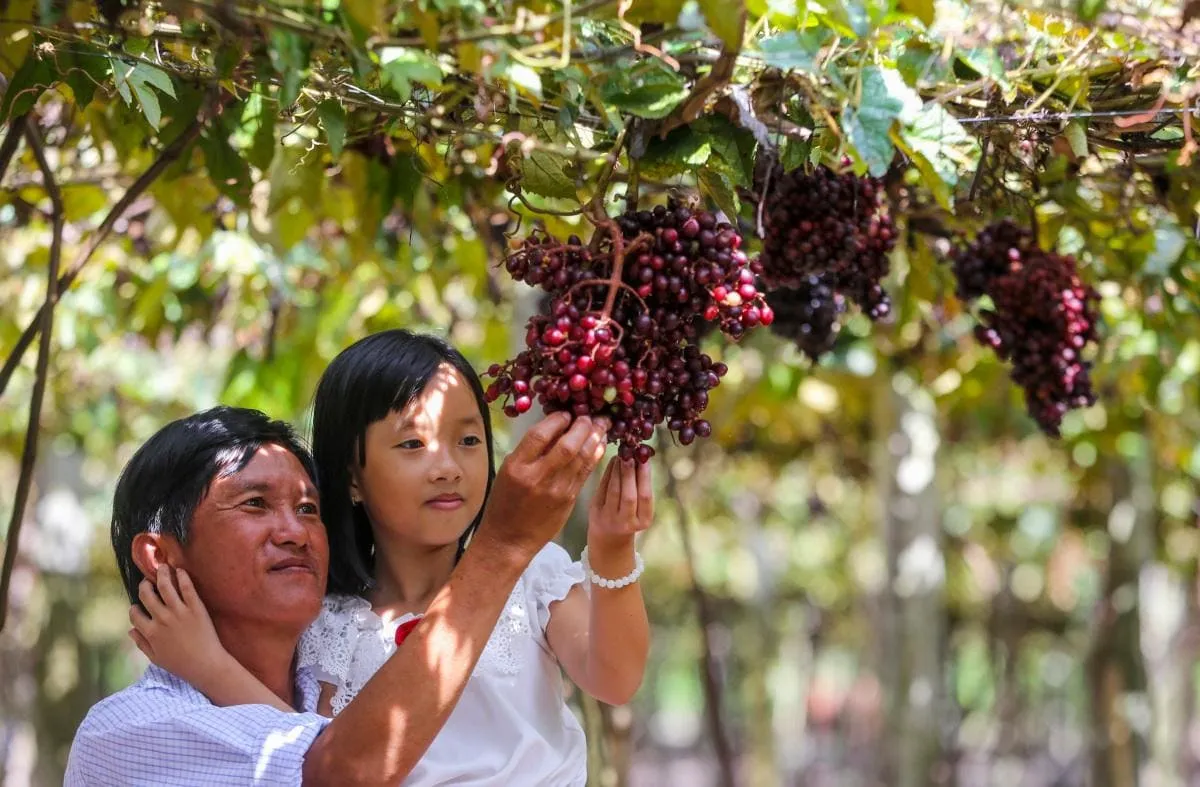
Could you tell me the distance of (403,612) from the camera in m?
2.28

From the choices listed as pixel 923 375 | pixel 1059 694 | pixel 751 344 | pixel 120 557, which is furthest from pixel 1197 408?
pixel 1059 694

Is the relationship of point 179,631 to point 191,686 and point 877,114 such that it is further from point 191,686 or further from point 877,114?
point 877,114

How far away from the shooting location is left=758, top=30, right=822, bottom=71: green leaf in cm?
167

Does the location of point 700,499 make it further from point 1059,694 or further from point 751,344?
point 1059,694

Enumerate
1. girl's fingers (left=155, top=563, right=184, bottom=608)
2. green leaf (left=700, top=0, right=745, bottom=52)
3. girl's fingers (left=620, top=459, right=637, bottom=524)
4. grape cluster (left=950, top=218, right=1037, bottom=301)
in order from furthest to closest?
grape cluster (left=950, top=218, right=1037, bottom=301)
girl's fingers (left=155, top=563, right=184, bottom=608)
girl's fingers (left=620, top=459, right=637, bottom=524)
green leaf (left=700, top=0, right=745, bottom=52)

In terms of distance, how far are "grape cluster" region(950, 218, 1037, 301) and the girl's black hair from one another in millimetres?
1055

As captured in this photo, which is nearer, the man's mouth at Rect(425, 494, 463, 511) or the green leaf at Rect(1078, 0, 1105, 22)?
the green leaf at Rect(1078, 0, 1105, 22)

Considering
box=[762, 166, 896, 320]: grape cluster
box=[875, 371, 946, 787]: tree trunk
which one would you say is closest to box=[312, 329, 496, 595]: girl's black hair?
box=[762, 166, 896, 320]: grape cluster

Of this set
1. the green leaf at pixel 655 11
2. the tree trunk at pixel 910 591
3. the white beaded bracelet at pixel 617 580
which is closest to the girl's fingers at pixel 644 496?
the white beaded bracelet at pixel 617 580

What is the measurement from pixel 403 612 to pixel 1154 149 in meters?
1.44

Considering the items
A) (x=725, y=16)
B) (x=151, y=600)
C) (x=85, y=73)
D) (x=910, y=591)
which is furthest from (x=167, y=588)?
(x=910, y=591)

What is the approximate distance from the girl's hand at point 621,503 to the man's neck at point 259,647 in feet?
1.76

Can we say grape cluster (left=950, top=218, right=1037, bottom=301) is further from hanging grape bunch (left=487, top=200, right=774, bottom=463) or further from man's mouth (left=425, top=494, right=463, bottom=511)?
man's mouth (left=425, top=494, right=463, bottom=511)

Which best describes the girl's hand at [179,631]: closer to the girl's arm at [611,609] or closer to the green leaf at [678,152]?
the girl's arm at [611,609]
